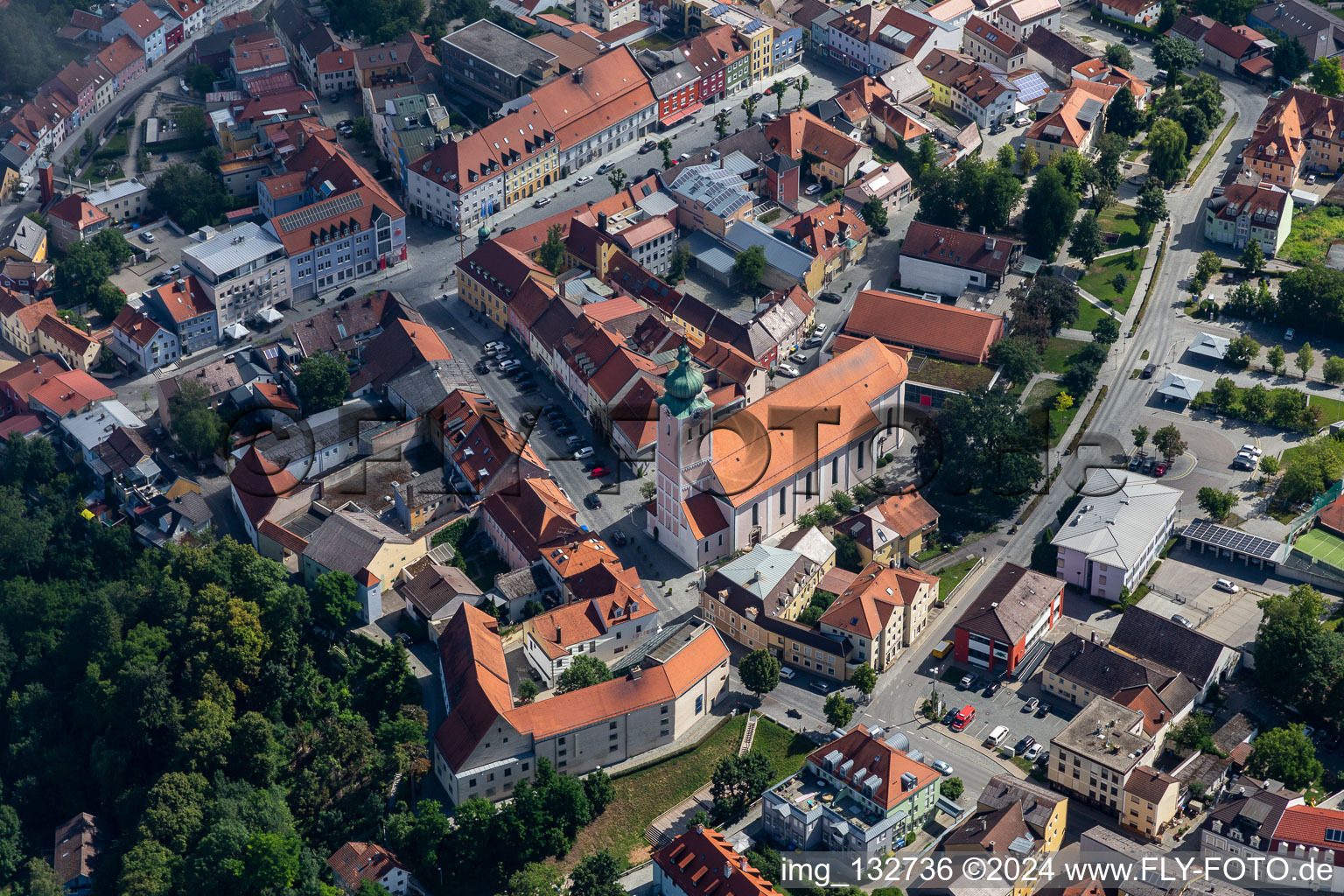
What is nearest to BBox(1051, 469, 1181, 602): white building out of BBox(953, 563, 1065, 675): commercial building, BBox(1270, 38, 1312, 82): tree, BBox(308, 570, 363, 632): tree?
BBox(953, 563, 1065, 675): commercial building

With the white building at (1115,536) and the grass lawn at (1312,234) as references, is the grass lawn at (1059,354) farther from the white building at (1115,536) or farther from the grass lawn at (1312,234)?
the grass lawn at (1312,234)

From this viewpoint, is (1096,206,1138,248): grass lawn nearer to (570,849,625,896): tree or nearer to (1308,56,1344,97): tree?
(1308,56,1344,97): tree

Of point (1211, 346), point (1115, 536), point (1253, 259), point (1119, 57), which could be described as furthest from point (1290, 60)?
point (1115, 536)

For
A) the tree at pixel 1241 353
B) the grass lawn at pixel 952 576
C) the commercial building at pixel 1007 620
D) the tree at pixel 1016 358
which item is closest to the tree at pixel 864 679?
the commercial building at pixel 1007 620

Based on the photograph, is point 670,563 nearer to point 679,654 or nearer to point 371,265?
point 679,654

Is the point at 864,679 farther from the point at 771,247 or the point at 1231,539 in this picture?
the point at 771,247

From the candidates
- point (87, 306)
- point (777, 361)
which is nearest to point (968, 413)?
point (777, 361)
